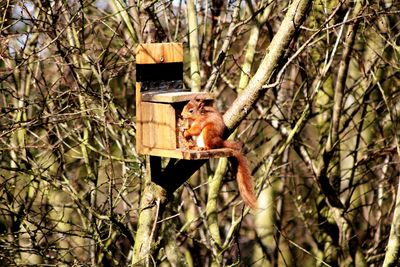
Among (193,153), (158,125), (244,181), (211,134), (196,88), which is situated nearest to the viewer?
(193,153)

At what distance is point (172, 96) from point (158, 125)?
24 cm

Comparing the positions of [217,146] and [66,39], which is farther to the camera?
[66,39]

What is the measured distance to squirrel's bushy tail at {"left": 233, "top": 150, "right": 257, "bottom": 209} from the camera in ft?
12.9

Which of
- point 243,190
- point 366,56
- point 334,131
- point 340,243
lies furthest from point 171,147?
point 366,56

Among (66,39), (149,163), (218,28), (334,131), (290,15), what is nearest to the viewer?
(290,15)

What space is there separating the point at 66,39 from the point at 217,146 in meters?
1.76

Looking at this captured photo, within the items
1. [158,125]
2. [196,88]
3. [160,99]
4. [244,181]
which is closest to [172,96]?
[160,99]

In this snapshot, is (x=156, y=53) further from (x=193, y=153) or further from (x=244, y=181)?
(x=244, y=181)

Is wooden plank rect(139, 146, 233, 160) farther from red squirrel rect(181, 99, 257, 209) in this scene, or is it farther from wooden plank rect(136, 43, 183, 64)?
wooden plank rect(136, 43, 183, 64)

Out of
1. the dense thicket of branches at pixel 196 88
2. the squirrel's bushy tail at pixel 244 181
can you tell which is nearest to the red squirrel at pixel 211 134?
the squirrel's bushy tail at pixel 244 181

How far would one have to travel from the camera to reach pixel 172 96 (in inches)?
154

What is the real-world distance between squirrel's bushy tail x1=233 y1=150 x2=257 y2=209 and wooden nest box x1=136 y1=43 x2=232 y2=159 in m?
0.11

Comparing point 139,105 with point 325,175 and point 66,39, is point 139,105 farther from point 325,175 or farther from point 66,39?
point 325,175

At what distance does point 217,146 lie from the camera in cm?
390
